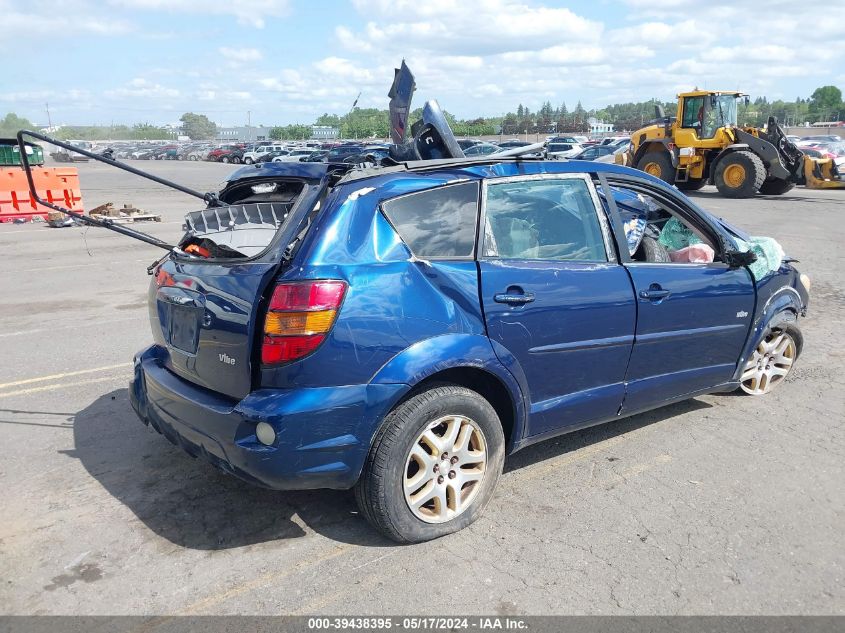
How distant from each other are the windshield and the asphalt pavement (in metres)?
17.9

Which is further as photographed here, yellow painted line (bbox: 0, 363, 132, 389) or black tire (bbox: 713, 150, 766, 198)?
black tire (bbox: 713, 150, 766, 198)

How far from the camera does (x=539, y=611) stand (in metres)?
2.79

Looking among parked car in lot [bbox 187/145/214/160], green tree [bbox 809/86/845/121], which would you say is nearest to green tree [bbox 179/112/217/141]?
parked car in lot [bbox 187/145/214/160]

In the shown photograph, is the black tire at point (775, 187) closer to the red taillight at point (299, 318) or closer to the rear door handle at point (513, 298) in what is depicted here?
the rear door handle at point (513, 298)

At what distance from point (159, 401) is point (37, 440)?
137 cm

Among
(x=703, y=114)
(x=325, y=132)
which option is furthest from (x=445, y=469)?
(x=325, y=132)

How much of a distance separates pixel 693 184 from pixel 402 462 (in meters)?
22.1

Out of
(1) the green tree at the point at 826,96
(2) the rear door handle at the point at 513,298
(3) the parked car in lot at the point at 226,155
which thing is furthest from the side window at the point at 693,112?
(1) the green tree at the point at 826,96

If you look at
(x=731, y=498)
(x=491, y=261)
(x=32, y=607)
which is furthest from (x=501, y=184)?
(x=32, y=607)

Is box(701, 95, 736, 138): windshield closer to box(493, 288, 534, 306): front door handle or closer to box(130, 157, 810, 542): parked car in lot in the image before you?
box(130, 157, 810, 542): parked car in lot

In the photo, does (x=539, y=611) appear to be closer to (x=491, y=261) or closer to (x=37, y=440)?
(x=491, y=261)

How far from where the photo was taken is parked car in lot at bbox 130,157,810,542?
297 centimetres

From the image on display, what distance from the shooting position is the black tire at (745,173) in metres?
20.4

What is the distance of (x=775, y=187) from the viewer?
21609 mm
